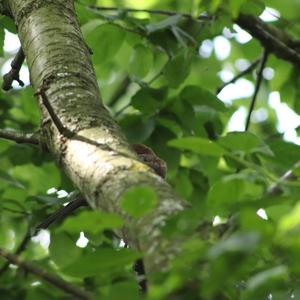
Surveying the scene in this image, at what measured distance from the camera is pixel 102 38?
369 cm

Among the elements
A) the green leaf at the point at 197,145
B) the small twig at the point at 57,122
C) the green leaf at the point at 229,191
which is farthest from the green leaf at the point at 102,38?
the green leaf at the point at 229,191

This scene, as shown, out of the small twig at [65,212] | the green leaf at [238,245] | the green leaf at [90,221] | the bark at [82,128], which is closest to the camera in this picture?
the green leaf at [238,245]

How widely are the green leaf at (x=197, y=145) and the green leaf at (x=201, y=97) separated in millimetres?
2041

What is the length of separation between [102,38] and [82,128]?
5.66 ft

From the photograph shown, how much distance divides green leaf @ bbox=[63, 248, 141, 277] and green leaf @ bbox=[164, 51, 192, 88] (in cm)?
241

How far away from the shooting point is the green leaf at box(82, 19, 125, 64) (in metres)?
3.64

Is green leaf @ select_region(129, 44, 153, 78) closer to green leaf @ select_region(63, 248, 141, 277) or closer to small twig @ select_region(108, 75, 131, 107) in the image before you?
green leaf @ select_region(63, 248, 141, 277)

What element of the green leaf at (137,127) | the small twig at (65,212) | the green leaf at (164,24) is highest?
the green leaf at (164,24)

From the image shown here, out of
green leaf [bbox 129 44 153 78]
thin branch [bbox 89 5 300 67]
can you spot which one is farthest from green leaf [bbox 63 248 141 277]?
thin branch [bbox 89 5 300 67]

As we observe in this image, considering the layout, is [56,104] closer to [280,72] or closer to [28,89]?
[28,89]

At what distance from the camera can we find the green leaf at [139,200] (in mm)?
1393

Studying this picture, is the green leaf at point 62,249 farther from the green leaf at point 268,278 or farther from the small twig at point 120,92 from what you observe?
the small twig at point 120,92

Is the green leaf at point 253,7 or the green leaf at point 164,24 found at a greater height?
the green leaf at point 253,7

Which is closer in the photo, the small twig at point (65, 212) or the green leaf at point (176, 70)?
the small twig at point (65, 212)
